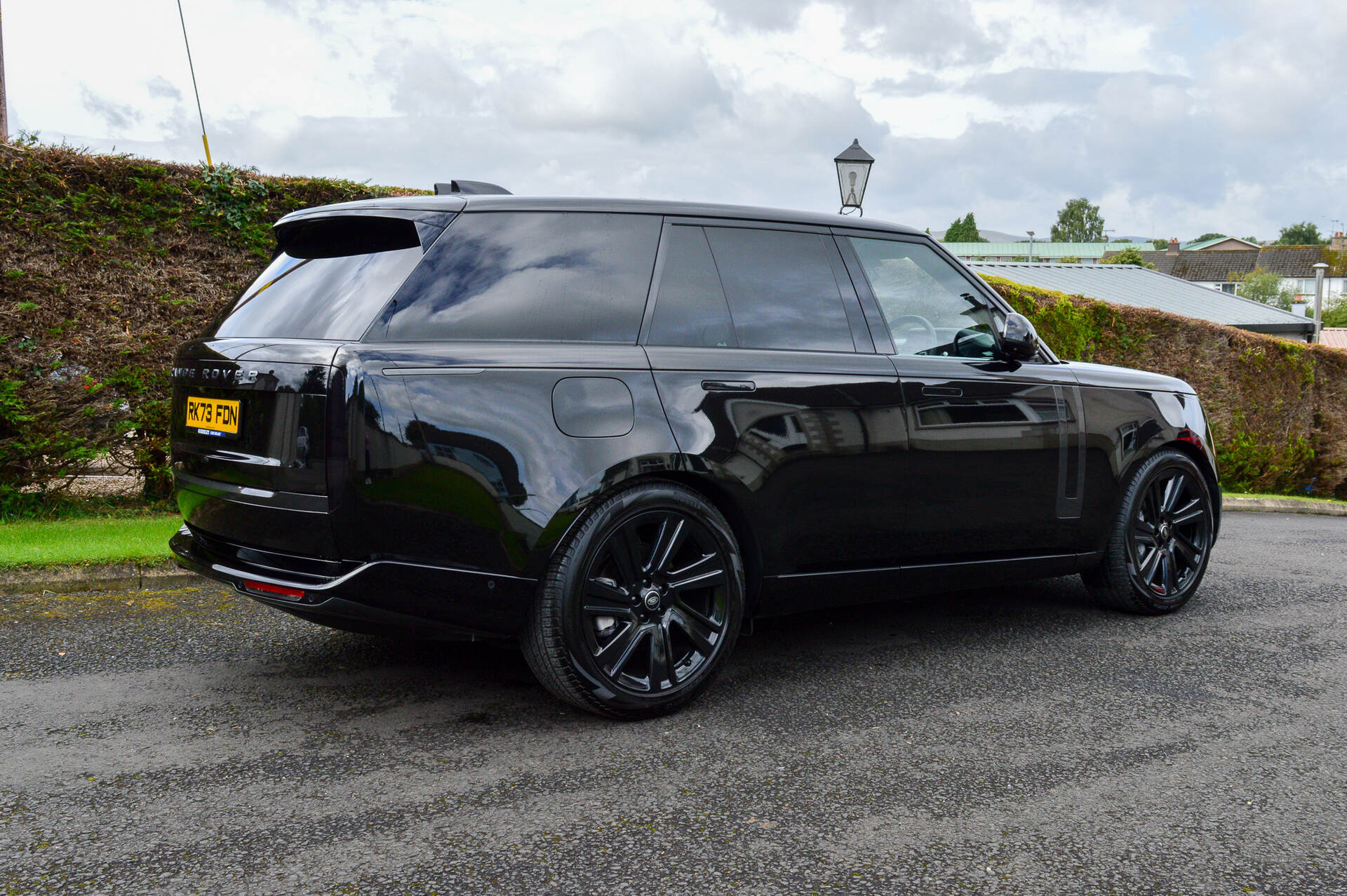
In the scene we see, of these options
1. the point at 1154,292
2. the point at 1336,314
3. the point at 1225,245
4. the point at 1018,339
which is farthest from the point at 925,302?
the point at 1225,245

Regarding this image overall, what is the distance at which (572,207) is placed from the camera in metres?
3.78

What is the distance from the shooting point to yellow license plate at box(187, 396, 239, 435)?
11.3ft

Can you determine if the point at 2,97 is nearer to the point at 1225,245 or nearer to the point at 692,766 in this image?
the point at 692,766

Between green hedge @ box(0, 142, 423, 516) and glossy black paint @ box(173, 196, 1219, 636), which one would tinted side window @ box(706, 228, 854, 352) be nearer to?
glossy black paint @ box(173, 196, 1219, 636)

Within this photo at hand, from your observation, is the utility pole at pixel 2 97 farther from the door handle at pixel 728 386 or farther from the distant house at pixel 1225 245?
the distant house at pixel 1225 245

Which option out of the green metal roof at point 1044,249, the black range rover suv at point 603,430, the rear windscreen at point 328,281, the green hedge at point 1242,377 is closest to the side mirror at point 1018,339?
the black range rover suv at point 603,430

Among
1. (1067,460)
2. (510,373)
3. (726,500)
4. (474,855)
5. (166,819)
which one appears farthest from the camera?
(1067,460)

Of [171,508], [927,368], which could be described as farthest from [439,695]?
[171,508]

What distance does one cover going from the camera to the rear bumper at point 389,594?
127 inches

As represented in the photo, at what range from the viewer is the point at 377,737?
3.46 m

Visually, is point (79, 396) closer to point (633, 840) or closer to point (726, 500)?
point (726, 500)

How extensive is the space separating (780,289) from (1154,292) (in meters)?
39.6

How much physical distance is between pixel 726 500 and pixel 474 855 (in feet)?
5.09

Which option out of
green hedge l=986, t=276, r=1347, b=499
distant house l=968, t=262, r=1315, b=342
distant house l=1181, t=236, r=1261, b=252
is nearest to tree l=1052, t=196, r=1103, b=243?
distant house l=1181, t=236, r=1261, b=252
